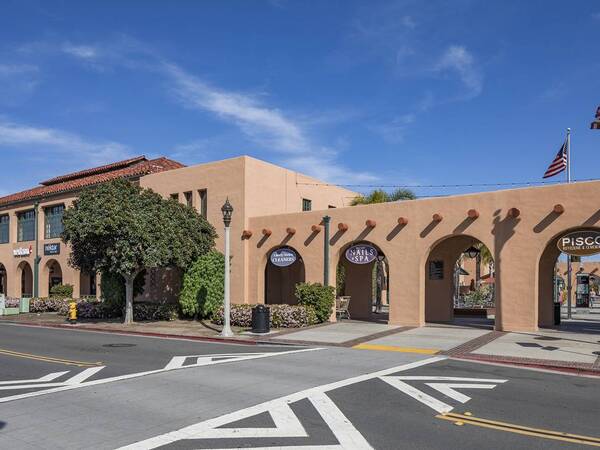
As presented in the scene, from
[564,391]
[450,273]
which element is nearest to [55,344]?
[564,391]

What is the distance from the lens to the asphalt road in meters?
7.10

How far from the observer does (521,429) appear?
7.51 meters

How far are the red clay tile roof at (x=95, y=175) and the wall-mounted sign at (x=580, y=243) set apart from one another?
22169 mm

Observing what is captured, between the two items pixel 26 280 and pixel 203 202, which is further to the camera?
pixel 26 280

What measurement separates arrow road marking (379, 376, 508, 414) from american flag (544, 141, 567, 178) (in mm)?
15379

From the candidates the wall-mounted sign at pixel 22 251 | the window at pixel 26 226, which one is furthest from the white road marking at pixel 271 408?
the window at pixel 26 226

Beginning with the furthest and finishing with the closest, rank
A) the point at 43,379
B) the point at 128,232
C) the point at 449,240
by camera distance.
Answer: the point at 449,240
the point at 128,232
the point at 43,379

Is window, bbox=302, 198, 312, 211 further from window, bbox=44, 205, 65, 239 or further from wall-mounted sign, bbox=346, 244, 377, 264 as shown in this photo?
window, bbox=44, 205, 65, 239

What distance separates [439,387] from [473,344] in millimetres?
6689

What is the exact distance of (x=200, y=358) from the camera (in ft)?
46.4

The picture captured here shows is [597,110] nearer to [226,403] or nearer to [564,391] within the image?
[564,391]

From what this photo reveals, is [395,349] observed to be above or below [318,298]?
below

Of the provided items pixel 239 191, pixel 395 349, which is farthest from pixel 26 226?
pixel 395 349

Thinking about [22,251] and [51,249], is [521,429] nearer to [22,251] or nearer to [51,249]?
[51,249]
